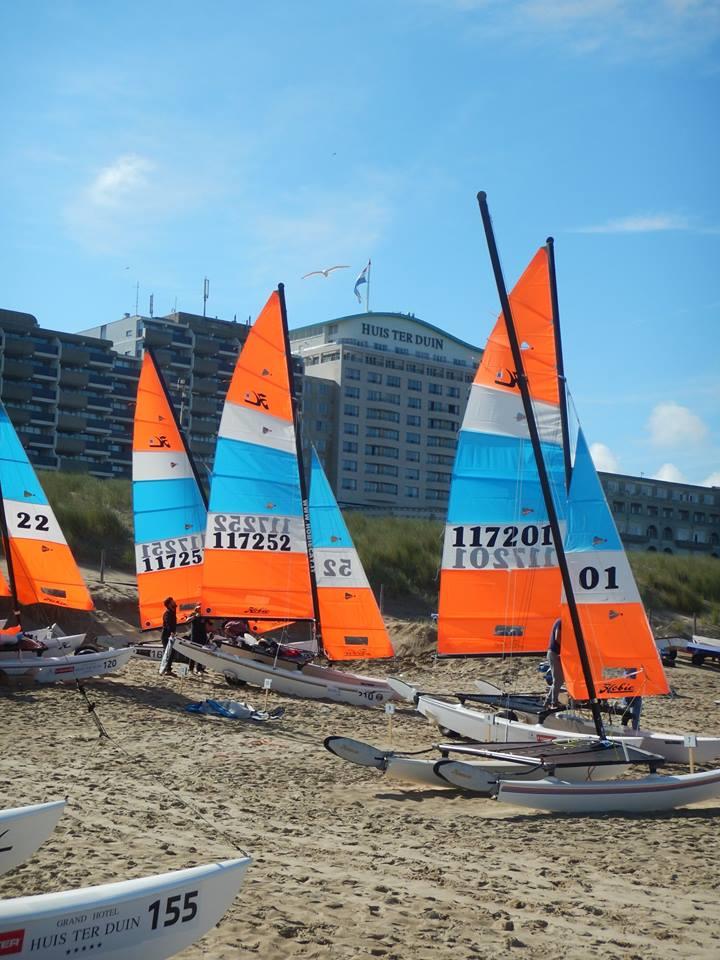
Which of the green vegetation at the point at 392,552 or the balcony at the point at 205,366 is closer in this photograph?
the green vegetation at the point at 392,552

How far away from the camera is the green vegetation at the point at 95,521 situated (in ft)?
122

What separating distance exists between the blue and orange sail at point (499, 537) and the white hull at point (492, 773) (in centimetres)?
407

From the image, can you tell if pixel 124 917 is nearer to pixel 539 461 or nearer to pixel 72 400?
pixel 539 461

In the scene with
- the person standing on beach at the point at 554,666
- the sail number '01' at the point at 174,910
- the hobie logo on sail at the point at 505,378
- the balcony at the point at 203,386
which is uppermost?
the balcony at the point at 203,386

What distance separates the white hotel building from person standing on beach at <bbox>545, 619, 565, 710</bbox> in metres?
71.5

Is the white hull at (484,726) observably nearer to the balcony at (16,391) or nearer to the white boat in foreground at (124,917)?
the white boat in foreground at (124,917)

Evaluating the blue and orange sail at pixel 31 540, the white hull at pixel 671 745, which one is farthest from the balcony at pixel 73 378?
the white hull at pixel 671 745

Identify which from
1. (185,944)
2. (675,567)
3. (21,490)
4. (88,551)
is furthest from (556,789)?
(675,567)

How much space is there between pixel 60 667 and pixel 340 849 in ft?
35.3

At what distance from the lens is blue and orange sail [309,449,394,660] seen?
21922 millimetres

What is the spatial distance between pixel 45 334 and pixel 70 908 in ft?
260

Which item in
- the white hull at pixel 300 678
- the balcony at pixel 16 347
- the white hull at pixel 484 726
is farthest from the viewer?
the balcony at pixel 16 347

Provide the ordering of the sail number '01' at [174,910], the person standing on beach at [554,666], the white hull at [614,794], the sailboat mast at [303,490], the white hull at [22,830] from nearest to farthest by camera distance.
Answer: the sail number '01' at [174,910] → the white hull at [22,830] → the white hull at [614,794] → the person standing on beach at [554,666] → the sailboat mast at [303,490]

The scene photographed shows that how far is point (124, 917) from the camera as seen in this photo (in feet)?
20.0
